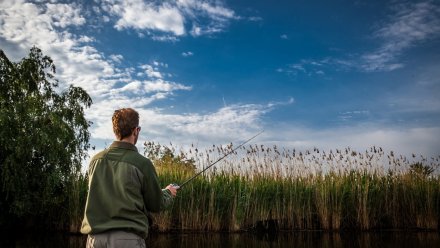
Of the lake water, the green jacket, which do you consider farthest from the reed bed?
the green jacket

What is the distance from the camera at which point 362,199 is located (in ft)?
44.1

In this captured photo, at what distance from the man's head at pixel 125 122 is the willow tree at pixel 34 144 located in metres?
12.0

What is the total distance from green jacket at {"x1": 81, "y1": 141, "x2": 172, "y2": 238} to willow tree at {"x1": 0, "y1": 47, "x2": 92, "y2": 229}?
11.9m

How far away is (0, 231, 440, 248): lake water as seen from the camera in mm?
10055

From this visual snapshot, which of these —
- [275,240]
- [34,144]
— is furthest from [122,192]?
[34,144]

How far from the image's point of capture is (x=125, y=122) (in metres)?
3.17

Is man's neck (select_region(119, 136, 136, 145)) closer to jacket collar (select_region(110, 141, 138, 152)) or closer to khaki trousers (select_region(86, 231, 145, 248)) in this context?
jacket collar (select_region(110, 141, 138, 152))

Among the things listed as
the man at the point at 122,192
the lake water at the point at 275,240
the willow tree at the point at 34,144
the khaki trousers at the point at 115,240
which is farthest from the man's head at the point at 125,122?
the willow tree at the point at 34,144

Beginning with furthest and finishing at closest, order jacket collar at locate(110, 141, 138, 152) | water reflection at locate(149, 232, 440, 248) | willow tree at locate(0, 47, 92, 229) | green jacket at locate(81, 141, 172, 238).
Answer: willow tree at locate(0, 47, 92, 229) < water reflection at locate(149, 232, 440, 248) < jacket collar at locate(110, 141, 138, 152) < green jacket at locate(81, 141, 172, 238)

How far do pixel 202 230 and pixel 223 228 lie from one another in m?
0.76

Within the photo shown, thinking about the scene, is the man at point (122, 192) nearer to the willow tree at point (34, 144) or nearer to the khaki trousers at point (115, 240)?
the khaki trousers at point (115, 240)

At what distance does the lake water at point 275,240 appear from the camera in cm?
1005

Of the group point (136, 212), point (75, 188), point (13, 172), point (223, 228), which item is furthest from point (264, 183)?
point (136, 212)

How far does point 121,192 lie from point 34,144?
43.9ft
